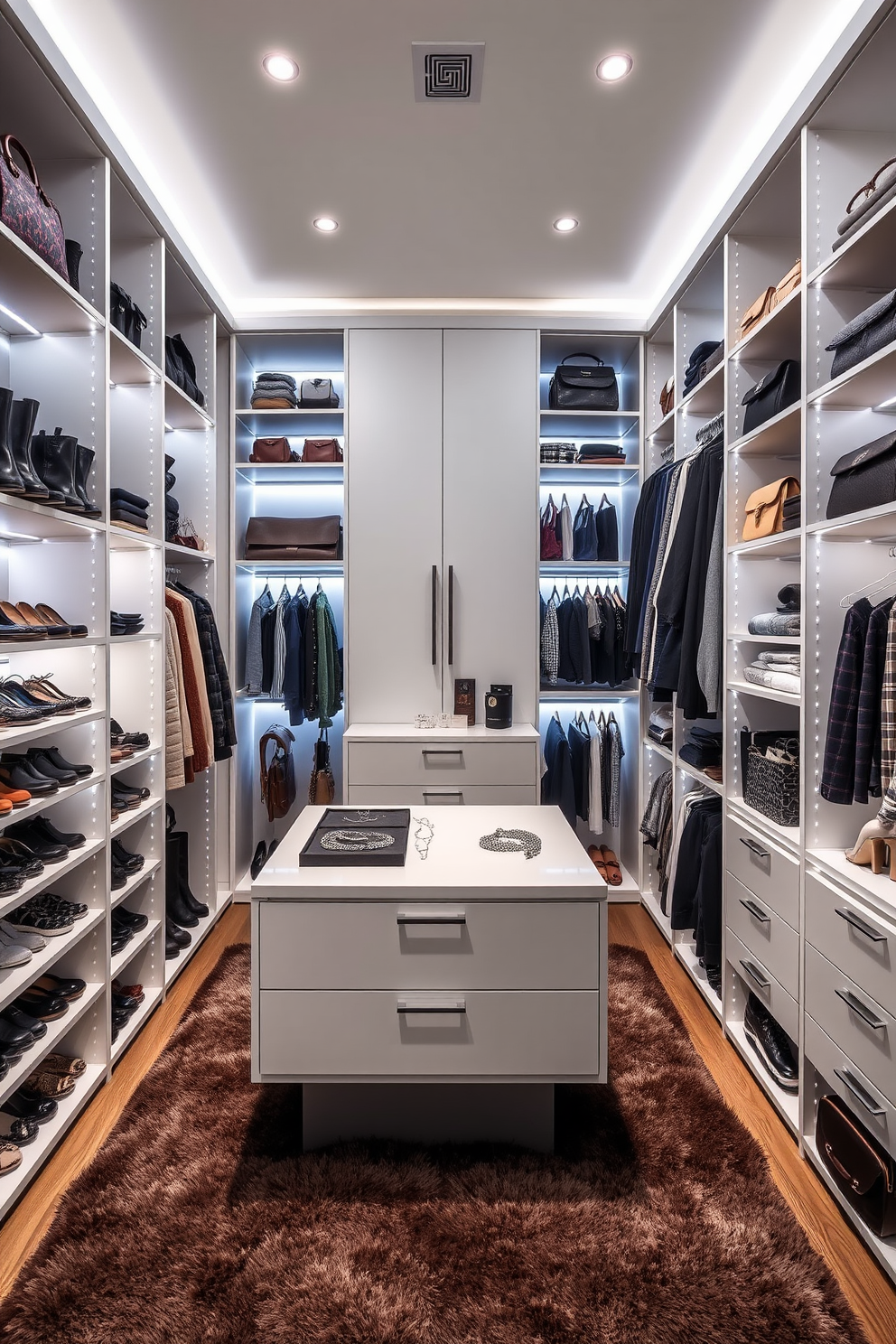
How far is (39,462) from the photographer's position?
1970mm

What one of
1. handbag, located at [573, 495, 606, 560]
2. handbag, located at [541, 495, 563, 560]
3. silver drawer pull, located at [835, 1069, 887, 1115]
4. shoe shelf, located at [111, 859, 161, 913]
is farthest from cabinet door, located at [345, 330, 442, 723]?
silver drawer pull, located at [835, 1069, 887, 1115]

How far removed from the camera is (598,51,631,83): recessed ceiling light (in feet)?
6.68

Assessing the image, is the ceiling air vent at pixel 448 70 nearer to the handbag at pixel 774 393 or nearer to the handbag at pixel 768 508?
the handbag at pixel 774 393

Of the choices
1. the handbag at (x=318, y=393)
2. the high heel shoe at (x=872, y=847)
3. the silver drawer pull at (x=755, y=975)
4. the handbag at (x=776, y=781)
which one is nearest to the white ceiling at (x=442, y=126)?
the handbag at (x=318, y=393)

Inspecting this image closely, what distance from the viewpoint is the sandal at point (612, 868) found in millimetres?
3678

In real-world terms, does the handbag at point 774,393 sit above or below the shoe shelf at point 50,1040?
above

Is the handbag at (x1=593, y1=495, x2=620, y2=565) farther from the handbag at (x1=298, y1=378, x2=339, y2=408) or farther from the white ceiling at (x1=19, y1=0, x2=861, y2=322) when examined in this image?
the handbag at (x1=298, y1=378, x2=339, y2=408)

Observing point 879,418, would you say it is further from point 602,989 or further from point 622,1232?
point 622,1232

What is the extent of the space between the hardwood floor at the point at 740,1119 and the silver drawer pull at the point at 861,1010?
494 millimetres

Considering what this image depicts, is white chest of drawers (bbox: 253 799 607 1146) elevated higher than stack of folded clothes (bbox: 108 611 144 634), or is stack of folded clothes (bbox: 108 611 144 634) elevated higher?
stack of folded clothes (bbox: 108 611 144 634)

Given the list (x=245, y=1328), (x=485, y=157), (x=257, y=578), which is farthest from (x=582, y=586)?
(x=245, y=1328)

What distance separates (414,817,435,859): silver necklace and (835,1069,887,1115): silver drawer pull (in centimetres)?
108

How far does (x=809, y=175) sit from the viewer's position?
1.92m

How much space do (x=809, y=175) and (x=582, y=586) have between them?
223 centimetres
